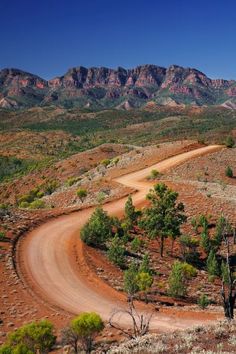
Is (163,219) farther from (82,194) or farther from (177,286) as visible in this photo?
(82,194)

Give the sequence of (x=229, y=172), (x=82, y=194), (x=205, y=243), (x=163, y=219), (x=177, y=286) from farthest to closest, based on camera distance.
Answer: (x=229, y=172) < (x=82, y=194) < (x=205, y=243) < (x=163, y=219) < (x=177, y=286)

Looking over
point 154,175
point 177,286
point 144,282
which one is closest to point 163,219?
point 177,286

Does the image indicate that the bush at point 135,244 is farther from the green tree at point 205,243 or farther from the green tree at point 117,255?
the green tree at point 205,243

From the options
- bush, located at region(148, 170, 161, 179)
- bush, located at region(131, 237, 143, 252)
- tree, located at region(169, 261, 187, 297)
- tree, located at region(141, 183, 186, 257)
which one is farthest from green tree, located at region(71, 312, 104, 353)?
bush, located at region(148, 170, 161, 179)

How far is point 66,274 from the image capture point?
2558 cm

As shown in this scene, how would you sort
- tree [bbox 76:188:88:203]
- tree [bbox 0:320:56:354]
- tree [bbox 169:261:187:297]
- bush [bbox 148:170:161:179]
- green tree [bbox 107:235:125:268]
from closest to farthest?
1. tree [bbox 0:320:56:354]
2. tree [bbox 169:261:187:297]
3. green tree [bbox 107:235:125:268]
4. tree [bbox 76:188:88:203]
5. bush [bbox 148:170:161:179]

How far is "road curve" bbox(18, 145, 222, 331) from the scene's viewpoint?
71.6ft

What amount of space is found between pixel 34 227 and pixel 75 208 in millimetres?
6194

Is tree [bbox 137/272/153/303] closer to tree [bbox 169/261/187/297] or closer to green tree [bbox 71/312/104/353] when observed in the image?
tree [bbox 169/261/187/297]

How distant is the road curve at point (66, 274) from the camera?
2181 centimetres

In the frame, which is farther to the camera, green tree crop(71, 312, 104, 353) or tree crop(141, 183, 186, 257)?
tree crop(141, 183, 186, 257)

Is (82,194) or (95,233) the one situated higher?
(82,194)

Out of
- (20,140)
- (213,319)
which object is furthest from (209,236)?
(20,140)

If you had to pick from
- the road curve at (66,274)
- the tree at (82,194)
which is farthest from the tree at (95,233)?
the tree at (82,194)
